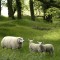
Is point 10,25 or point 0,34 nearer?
point 0,34

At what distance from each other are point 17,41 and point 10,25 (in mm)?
15518

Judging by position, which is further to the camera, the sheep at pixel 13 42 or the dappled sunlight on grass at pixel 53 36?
the dappled sunlight on grass at pixel 53 36

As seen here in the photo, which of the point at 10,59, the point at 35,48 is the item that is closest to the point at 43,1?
the point at 35,48

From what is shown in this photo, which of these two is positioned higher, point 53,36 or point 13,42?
point 13,42

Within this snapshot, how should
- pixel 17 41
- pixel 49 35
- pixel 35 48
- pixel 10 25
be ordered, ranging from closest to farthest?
pixel 35 48 → pixel 17 41 → pixel 49 35 → pixel 10 25

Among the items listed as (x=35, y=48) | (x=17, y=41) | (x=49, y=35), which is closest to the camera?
(x=35, y=48)

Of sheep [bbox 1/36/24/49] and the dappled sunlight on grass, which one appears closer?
sheep [bbox 1/36/24/49]

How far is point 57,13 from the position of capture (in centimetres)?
2352

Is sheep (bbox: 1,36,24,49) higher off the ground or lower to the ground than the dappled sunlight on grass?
higher

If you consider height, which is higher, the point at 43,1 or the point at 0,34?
the point at 43,1

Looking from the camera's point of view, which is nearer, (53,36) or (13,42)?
(13,42)

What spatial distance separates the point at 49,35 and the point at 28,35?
7.36 ft

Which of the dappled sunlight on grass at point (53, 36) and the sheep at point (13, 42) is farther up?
the sheep at point (13, 42)

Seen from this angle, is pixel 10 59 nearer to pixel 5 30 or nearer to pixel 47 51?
pixel 47 51
